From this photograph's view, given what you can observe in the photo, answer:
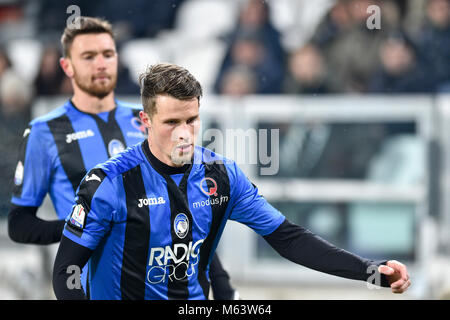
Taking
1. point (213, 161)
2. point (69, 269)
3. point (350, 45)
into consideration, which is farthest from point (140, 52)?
point (69, 269)

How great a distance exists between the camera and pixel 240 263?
7.72 metres

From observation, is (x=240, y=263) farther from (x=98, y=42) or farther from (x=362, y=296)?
(x=98, y=42)

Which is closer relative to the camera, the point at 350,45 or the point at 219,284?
the point at 219,284

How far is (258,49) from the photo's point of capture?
8172mm

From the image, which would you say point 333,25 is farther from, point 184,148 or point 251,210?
point 184,148

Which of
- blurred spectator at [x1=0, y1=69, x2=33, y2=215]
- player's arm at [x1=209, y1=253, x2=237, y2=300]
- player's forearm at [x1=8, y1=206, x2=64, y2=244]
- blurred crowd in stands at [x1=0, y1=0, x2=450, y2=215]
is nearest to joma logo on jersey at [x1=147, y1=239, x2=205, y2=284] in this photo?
player's arm at [x1=209, y1=253, x2=237, y2=300]

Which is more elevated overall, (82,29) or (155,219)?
(82,29)

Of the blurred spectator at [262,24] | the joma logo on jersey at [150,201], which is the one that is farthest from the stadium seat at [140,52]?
the joma logo on jersey at [150,201]

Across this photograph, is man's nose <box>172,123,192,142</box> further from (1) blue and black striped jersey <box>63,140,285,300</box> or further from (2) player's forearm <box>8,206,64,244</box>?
(2) player's forearm <box>8,206,64,244</box>

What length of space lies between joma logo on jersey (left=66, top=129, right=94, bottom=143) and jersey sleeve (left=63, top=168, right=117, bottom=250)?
3.56 ft

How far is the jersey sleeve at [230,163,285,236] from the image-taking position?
3648mm

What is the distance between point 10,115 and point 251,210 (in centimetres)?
488

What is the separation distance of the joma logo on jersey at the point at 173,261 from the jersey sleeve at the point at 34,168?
1149 millimetres

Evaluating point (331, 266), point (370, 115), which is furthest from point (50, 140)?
point (370, 115)
